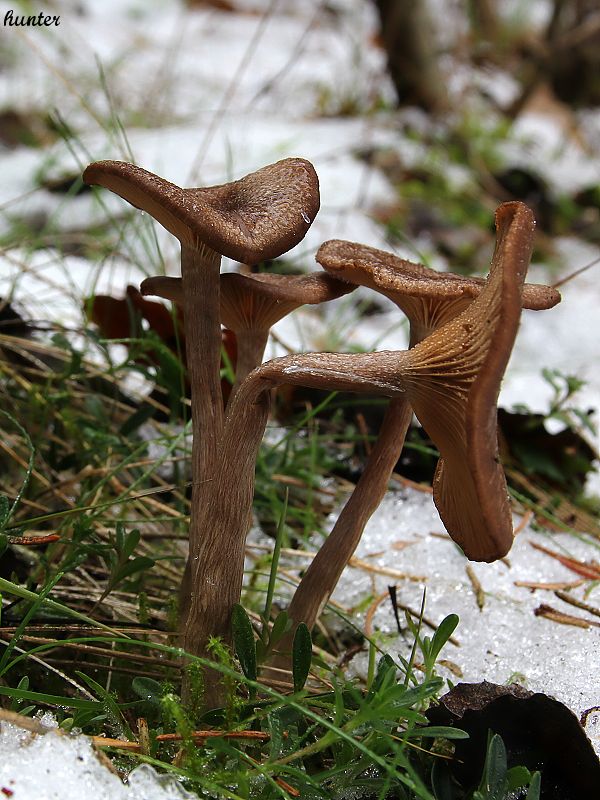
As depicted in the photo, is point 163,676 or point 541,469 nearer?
point 163,676

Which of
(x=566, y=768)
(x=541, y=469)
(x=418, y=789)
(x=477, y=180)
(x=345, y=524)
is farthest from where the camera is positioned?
(x=477, y=180)

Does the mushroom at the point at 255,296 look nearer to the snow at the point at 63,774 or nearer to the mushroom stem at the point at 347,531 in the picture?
the mushroom stem at the point at 347,531

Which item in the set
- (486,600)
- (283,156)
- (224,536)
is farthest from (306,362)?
(283,156)

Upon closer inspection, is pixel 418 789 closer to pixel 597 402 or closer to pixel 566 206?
pixel 597 402

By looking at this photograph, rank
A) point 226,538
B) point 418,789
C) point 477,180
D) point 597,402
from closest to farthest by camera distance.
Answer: point 418,789 → point 226,538 → point 597,402 → point 477,180

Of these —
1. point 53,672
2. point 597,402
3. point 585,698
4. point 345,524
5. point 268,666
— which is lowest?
point 53,672

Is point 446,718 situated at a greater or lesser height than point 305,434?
lesser

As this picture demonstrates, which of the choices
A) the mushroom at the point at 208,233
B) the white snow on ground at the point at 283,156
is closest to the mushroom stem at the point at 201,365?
the mushroom at the point at 208,233

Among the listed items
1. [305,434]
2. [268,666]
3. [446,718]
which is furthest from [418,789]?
[305,434]
